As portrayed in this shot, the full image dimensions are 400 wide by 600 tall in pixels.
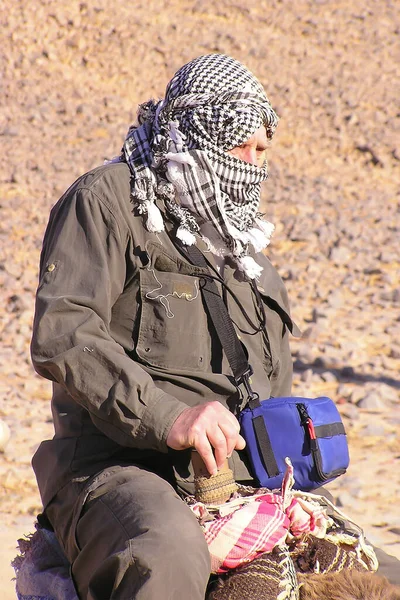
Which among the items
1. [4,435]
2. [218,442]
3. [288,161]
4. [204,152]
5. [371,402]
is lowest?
[371,402]

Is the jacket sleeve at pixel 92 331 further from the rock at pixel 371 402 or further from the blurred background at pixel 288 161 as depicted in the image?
the rock at pixel 371 402

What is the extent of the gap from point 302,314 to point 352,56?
11633mm

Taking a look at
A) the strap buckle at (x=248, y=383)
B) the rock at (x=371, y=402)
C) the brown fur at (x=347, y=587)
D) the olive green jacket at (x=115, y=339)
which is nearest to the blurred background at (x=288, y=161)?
the rock at (x=371, y=402)

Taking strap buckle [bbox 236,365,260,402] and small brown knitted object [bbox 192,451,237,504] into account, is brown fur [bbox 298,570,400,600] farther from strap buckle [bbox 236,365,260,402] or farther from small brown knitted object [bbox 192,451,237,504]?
strap buckle [bbox 236,365,260,402]

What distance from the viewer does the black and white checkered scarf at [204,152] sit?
2695 mm

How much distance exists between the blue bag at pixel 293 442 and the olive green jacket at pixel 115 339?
81 mm

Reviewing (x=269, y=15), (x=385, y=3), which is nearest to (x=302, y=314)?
(x=269, y=15)

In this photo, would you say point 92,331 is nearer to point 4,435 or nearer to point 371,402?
point 4,435

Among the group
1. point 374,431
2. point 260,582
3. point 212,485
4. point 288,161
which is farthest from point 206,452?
point 288,161

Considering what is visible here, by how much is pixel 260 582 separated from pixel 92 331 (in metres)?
0.77

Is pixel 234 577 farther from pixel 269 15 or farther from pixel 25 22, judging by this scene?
pixel 269 15

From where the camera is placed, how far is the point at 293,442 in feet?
8.39

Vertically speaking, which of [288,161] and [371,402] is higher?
[288,161]

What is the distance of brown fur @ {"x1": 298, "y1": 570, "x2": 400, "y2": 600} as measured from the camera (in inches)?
87.6
